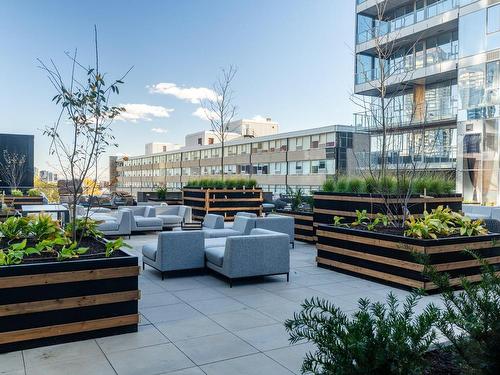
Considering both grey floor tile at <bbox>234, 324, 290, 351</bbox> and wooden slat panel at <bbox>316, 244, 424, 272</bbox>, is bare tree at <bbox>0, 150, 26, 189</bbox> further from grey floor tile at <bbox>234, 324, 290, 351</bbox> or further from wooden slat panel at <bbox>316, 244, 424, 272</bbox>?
grey floor tile at <bbox>234, 324, 290, 351</bbox>

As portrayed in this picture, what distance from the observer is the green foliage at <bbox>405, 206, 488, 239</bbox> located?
570 cm

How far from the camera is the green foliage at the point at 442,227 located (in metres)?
5.70

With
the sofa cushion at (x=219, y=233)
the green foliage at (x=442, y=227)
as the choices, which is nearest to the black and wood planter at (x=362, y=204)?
the green foliage at (x=442, y=227)

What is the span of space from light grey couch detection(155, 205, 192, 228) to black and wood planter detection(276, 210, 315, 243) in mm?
3433

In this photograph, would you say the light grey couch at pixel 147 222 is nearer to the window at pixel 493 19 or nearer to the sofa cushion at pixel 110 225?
the sofa cushion at pixel 110 225

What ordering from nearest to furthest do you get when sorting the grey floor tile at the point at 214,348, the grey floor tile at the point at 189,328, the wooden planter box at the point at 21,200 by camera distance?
the grey floor tile at the point at 214,348 → the grey floor tile at the point at 189,328 → the wooden planter box at the point at 21,200

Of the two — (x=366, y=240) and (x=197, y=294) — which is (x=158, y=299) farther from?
(x=366, y=240)

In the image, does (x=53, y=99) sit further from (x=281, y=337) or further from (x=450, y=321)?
(x=450, y=321)

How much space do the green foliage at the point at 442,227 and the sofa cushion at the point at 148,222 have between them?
670 cm

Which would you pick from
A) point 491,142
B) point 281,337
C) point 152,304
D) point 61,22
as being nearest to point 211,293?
point 152,304

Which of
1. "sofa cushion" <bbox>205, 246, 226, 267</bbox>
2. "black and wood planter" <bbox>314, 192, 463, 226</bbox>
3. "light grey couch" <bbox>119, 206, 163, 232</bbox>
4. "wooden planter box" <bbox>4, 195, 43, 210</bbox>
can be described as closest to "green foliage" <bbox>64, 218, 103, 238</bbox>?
"sofa cushion" <bbox>205, 246, 226, 267</bbox>

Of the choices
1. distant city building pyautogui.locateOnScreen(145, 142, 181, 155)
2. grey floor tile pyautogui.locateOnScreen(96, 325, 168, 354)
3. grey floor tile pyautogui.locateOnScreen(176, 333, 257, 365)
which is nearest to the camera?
grey floor tile pyautogui.locateOnScreen(176, 333, 257, 365)

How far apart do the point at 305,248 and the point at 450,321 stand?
723cm

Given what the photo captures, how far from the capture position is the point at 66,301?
367cm
